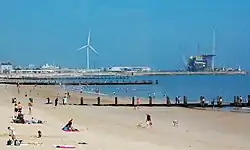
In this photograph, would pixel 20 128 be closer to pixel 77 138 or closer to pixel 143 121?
pixel 77 138

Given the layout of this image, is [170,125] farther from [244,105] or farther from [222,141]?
[244,105]

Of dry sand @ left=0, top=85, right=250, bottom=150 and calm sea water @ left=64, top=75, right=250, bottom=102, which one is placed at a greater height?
dry sand @ left=0, top=85, right=250, bottom=150

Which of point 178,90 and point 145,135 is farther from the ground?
point 145,135

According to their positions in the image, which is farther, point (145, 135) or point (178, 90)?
point (178, 90)

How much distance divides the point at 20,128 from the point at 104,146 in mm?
5924

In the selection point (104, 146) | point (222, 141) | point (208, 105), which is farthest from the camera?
point (208, 105)

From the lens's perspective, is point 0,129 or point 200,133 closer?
point 0,129

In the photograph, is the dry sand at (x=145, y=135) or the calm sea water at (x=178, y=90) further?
the calm sea water at (x=178, y=90)

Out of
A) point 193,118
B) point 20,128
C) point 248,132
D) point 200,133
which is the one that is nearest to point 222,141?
point 200,133

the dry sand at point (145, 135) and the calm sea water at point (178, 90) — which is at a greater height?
the dry sand at point (145, 135)

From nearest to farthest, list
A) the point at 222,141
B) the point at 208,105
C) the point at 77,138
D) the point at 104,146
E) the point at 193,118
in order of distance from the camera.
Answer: the point at 104,146, the point at 77,138, the point at 222,141, the point at 193,118, the point at 208,105

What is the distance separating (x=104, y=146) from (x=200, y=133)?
8673mm

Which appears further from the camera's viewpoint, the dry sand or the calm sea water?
the calm sea water

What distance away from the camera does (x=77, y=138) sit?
72.0 feet
